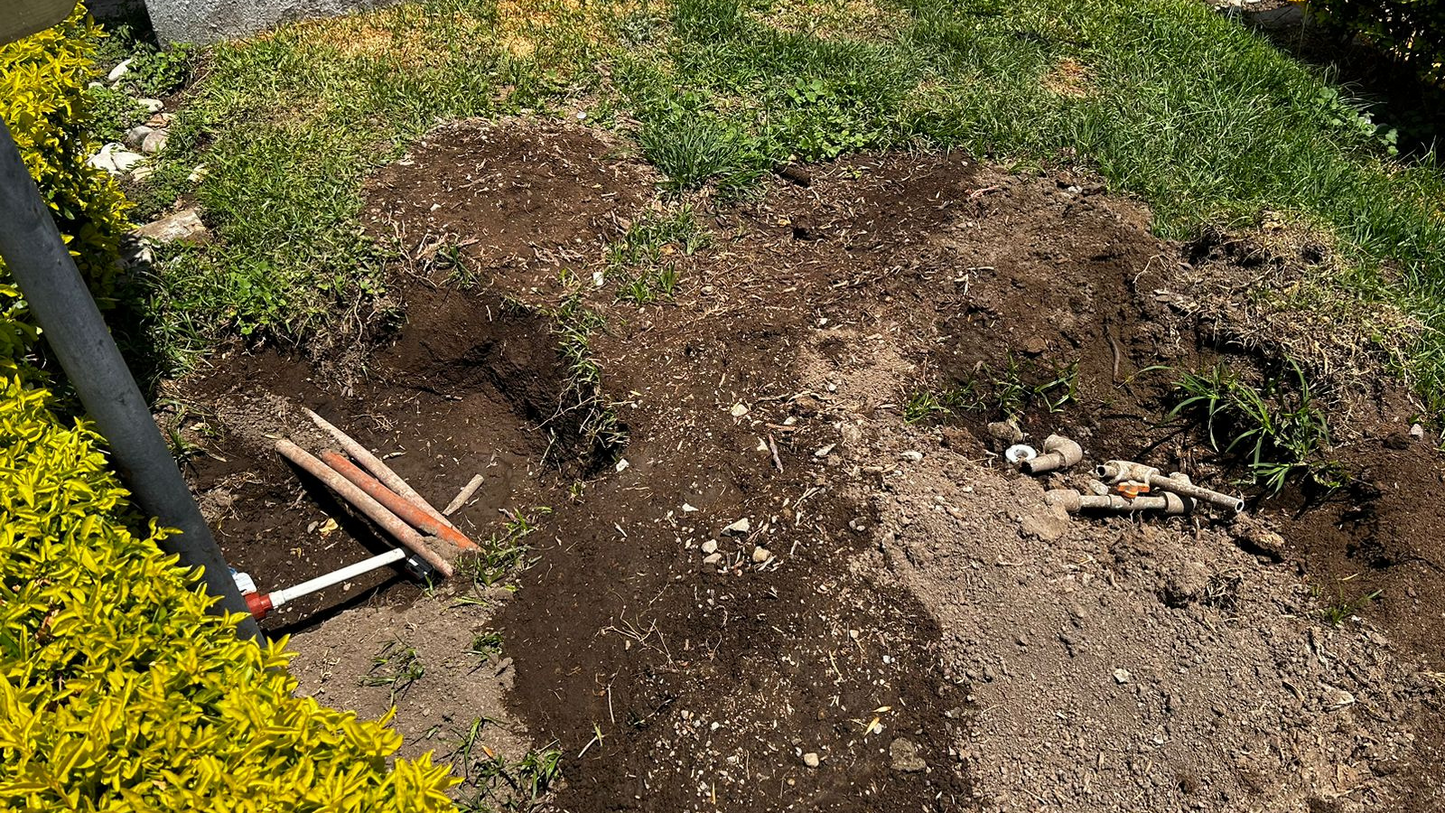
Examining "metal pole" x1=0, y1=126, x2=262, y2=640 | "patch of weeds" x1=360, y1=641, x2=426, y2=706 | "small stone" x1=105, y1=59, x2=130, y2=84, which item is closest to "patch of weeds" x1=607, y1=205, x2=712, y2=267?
"patch of weeds" x1=360, y1=641, x2=426, y2=706

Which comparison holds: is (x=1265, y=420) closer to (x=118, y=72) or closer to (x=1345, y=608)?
(x=1345, y=608)

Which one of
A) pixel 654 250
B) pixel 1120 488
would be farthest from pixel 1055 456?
pixel 654 250

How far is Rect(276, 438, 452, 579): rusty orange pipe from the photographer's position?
362cm

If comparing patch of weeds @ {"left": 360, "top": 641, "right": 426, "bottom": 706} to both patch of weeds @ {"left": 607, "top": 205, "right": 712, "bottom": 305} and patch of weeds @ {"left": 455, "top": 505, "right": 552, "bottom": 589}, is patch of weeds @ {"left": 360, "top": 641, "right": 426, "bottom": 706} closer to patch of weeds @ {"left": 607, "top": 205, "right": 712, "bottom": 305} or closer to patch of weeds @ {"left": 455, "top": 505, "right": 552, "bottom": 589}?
patch of weeds @ {"left": 455, "top": 505, "right": 552, "bottom": 589}

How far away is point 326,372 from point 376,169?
1.18 meters

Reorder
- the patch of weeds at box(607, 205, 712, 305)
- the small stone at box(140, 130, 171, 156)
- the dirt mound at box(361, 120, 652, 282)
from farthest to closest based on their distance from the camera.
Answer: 1. the small stone at box(140, 130, 171, 156)
2. the dirt mound at box(361, 120, 652, 282)
3. the patch of weeds at box(607, 205, 712, 305)

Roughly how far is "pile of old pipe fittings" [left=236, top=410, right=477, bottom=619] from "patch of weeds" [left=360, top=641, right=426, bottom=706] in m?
0.31

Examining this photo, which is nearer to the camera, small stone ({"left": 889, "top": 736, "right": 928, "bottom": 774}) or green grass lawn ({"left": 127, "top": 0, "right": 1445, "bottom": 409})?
small stone ({"left": 889, "top": 736, "right": 928, "bottom": 774})

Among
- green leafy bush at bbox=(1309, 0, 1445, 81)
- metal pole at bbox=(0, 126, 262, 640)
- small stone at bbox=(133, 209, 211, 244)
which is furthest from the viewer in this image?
green leafy bush at bbox=(1309, 0, 1445, 81)

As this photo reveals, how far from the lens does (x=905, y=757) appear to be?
3.02 metres

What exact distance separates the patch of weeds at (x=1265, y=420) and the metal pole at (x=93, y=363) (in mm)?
3383

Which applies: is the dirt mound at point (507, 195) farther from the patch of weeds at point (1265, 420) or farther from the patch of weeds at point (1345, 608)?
the patch of weeds at point (1345, 608)

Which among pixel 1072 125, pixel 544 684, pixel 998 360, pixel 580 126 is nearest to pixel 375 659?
pixel 544 684

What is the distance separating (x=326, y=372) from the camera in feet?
14.3
